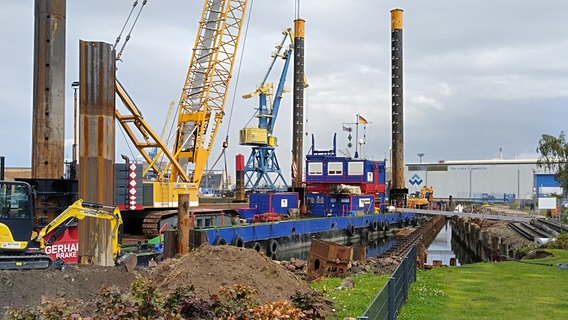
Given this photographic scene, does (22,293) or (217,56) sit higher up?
(217,56)

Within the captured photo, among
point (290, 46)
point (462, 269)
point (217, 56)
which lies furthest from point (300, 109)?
Answer: point (462, 269)

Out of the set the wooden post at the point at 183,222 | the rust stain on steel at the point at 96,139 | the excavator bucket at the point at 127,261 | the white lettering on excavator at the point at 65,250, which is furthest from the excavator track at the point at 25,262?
the wooden post at the point at 183,222

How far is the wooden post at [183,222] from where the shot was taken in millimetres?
21622

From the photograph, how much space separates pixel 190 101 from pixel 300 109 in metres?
23.4

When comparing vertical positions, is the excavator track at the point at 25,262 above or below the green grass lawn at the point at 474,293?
above

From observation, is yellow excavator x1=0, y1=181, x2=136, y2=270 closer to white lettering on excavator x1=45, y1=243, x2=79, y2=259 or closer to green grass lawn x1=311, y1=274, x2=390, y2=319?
white lettering on excavator x1=45, y1=243, x2=79, y2=259

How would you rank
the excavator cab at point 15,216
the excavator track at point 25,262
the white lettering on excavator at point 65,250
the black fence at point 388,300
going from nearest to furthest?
the black fence at point 388,300 < the excavator track at point 25,262 < the excavator cab at point 15,216 < the white lettering on excavator at point 65,250

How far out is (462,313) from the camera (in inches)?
464

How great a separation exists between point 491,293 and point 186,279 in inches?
286

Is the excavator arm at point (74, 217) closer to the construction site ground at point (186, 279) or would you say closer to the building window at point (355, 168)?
the construction site ground at point (186, 279)

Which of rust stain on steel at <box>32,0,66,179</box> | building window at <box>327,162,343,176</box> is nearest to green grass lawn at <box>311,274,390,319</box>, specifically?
rust stain on steel at <box>32,0,66,179</box>

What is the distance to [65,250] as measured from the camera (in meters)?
17.1

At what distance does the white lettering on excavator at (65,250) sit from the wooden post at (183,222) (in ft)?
16.3

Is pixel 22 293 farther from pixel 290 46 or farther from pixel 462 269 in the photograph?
pixel 290 46
